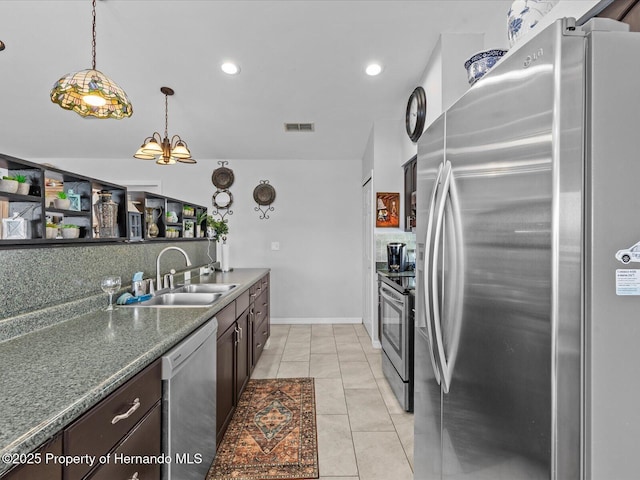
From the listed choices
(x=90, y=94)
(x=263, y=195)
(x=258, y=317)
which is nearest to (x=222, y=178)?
(x=263, y=195)

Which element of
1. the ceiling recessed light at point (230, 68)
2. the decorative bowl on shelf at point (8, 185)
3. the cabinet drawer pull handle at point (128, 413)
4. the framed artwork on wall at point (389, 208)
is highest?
the ceiling recessed light at point (230, 68)

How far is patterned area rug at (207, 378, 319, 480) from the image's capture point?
187cm

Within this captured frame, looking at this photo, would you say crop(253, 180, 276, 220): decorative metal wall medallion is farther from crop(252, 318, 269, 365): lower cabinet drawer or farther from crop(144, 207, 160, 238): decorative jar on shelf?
crop(144, 207, 160, 238): decorative jar on shelf

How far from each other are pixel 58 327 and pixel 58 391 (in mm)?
787

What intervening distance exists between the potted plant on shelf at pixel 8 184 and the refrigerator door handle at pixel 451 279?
5.75 ft

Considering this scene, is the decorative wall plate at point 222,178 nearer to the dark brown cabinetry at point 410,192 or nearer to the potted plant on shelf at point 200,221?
the potted plant on shelf at point 200,221

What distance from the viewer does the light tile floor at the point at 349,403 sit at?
6.30ft

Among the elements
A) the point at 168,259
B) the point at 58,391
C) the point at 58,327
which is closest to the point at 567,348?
the point at 58,391

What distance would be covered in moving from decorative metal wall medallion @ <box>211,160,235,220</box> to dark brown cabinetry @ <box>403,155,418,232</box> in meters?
2.69

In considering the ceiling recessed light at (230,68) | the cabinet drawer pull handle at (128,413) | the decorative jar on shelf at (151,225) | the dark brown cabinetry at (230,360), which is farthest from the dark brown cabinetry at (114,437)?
the ceiling recessed light at (230,68)

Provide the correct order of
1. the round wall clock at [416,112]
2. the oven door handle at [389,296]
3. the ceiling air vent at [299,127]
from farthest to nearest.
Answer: the ceiling air vent at [299,127] < the round wall clock at [416,112] < the oven door handle at [389,296]

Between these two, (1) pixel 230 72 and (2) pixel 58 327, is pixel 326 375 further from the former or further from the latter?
(1) pixel 230 72

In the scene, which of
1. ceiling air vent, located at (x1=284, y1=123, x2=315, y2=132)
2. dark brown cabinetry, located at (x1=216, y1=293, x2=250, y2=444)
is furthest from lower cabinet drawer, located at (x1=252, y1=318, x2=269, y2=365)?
ceiling air vent, located at (x1=284, y1=123, x2=315, y2=132)

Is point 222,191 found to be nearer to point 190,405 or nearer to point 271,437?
point 271,437
